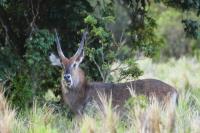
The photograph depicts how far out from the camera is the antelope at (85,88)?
10828 mm

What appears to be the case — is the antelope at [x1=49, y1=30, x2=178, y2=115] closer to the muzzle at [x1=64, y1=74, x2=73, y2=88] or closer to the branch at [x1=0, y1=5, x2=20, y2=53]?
the muzzle at [x1=64, y1=74, x2=73, y2=88]

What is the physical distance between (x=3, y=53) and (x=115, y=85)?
212 centimetres

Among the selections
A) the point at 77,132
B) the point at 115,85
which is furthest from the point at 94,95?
the point at 77,132

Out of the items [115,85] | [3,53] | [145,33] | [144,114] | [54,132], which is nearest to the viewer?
[144,114]

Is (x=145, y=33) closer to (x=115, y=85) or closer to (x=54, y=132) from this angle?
(x=115, y=85)

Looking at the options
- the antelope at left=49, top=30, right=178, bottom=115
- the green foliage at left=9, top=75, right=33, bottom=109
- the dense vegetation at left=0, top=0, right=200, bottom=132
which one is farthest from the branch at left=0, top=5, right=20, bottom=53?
the antelope at left=49, top=30, right=178, bottom=115

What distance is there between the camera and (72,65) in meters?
11.0

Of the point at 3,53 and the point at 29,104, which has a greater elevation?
the point at 3,53

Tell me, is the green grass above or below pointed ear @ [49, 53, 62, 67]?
below

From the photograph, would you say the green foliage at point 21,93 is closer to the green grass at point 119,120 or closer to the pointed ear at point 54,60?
the green grass at point 119,120

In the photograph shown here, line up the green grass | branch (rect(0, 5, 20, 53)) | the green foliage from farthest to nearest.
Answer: branch (rect(0, 5, 20, 53))
the green foliage
the green grass

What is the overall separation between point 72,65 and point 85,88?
598 millimetres

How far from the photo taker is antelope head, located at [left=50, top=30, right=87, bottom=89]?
10945mm

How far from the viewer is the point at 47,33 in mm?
11664
